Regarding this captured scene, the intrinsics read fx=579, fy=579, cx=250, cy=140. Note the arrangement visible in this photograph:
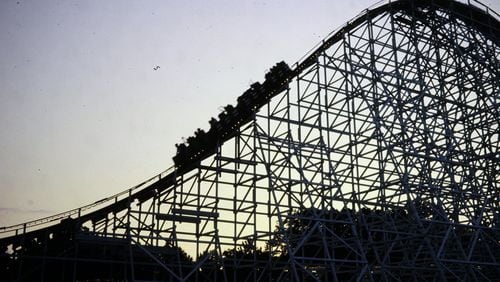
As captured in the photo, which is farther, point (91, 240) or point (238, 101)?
point (238, 101)

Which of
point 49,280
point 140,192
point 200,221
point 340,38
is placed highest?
point 340,38

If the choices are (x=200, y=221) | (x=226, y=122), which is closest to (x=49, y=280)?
(x=200, y=221)

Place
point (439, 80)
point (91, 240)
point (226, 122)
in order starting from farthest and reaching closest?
1. point (439, 80)
2. point (226, 122)
3. point (91, 240)

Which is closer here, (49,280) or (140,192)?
(49,280)

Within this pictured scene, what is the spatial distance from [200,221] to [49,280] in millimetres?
4840

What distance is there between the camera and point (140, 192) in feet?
61.5

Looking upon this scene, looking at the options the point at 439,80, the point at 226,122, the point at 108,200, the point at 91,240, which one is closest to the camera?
the point at 91,240

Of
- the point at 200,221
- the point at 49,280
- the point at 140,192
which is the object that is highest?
the point at 140,192

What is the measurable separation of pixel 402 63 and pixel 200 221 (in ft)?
28.5

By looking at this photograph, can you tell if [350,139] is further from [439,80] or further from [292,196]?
[439,80]

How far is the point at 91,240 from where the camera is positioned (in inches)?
655

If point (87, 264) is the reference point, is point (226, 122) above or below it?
above

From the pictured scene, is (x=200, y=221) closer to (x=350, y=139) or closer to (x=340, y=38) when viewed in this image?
(x=350, y=139)

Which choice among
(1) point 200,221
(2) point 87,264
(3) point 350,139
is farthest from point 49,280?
(3) point 350,139
